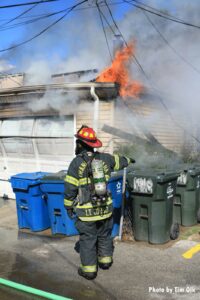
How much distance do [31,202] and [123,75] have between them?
332 cm

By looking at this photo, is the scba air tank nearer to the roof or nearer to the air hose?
the air hose

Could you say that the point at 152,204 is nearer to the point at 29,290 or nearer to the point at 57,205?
the point at 57,205

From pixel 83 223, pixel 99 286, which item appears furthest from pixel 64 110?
pixel 99 286

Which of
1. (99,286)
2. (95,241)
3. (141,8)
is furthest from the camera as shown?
(141,8)

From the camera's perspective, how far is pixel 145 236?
5.62m

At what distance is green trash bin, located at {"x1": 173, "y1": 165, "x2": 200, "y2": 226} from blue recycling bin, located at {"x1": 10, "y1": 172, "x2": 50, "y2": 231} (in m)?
2.43

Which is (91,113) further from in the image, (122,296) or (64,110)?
(122,296)

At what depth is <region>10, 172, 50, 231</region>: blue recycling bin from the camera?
6.52m

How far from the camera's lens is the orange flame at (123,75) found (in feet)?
24.9

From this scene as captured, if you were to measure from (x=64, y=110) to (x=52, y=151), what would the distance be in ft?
3.67

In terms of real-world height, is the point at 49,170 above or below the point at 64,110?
below

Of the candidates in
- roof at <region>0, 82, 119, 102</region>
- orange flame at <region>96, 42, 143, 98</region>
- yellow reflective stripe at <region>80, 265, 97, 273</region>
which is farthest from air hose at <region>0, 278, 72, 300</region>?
orange flame at <region>96, 42, 143, 98</region>

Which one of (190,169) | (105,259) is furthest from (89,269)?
(190,169)

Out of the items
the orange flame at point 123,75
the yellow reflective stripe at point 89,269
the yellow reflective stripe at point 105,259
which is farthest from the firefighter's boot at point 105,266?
the orange flame at point 123,75
